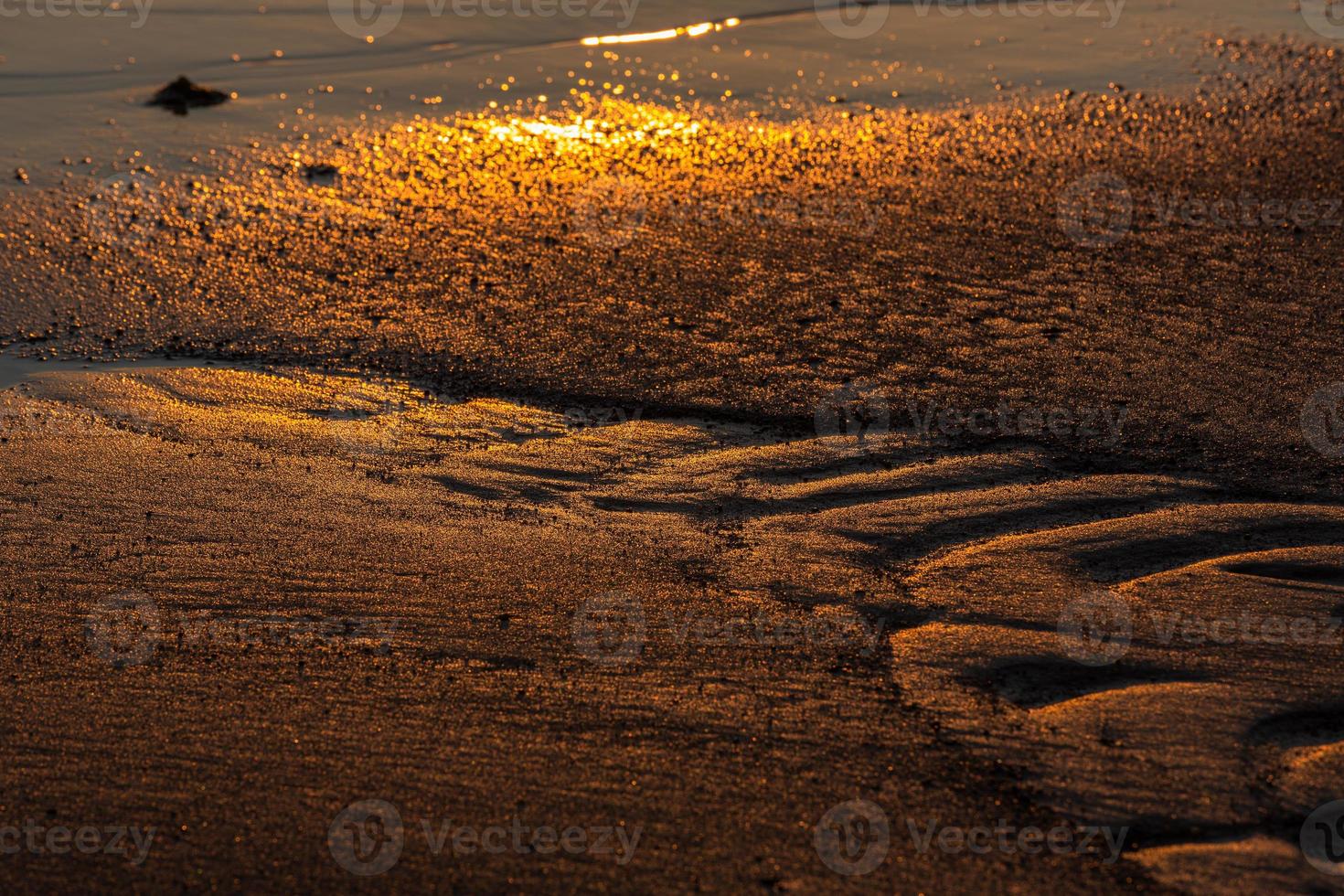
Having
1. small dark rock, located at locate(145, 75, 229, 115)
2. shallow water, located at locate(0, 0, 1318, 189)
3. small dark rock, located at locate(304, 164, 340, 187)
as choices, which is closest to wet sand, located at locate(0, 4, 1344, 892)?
small dark rock, located at locate(304, 164, 340, 187)

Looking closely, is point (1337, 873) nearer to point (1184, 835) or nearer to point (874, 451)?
point (1184, 835)

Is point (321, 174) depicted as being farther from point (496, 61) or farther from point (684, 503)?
point (684, 503)

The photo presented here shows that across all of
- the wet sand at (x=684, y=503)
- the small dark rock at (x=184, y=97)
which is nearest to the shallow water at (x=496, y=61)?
the small dark rock at (x=184, y=97)

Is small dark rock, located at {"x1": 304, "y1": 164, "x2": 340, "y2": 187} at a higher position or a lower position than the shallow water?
lower

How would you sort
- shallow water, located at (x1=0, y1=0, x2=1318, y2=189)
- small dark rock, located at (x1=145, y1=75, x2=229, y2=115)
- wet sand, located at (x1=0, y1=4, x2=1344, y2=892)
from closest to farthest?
wet sand, located at (x1=0, y1=4, x2=1344, y2=892), shallow water, located at (x1=0, y1=0, x2=1318, y2=189), small dark rock, located at (x1=145, y1=75, x2=229, y2=115)

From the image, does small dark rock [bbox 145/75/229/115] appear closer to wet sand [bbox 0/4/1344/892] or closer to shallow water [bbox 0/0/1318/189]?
shallow water [bbox 0/0/1318/189]

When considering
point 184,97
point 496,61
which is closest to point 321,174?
point 184,97

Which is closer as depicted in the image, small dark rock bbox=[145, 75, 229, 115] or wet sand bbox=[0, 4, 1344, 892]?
wet sand bbox=[0, 4, 1344, 892]
